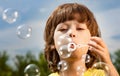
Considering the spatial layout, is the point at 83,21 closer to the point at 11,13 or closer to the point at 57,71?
the point at 57,71

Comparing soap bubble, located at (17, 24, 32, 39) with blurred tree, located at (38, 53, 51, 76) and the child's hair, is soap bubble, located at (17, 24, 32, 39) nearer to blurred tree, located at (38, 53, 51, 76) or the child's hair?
the child's hair

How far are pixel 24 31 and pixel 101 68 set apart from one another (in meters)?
0.71

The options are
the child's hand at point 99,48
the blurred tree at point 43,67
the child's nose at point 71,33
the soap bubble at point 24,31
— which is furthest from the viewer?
the blurred tree at point 43,67

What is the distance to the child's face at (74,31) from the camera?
195 centimetres

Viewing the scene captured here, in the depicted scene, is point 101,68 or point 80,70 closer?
point 80,70

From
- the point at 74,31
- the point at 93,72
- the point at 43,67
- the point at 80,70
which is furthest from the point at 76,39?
the point at 43,67

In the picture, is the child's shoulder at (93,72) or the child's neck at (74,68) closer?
the child's neck at (74,68)

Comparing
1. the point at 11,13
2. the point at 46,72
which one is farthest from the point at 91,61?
the point at 46,72

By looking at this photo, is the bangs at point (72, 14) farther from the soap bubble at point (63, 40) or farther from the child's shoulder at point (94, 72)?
the child's shoulder at point (94, 72)

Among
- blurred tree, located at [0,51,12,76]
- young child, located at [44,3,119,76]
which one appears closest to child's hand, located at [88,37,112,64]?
young child, located at [44,3,119,76]

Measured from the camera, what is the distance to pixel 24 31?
2676mm

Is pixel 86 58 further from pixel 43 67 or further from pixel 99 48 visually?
pixel 43 67

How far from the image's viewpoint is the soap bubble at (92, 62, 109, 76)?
2081 millimetres

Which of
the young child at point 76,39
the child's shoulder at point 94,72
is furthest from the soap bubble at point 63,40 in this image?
the child's shoulder at point 94,72
